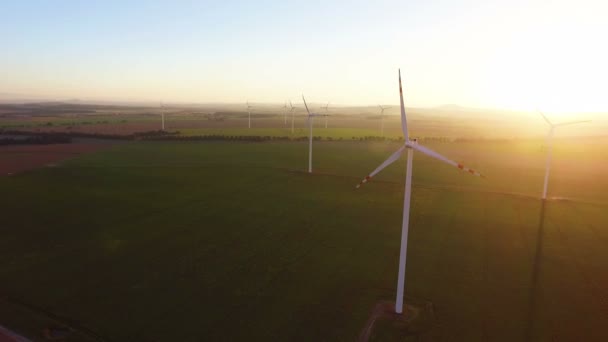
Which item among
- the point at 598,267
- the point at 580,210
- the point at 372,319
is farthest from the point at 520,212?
the point at 372,319

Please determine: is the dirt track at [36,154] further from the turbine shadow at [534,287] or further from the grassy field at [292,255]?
the turbine shadow at [534,287]

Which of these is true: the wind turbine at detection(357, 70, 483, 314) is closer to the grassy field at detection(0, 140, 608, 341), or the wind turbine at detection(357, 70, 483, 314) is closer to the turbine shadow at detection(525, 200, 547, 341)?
the grassy field at detection(0, 140, 608, 341)

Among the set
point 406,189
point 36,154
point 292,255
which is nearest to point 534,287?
point 406,189

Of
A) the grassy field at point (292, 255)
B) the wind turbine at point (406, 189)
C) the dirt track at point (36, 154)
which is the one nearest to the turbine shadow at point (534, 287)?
the grassy field at point (292, 255)

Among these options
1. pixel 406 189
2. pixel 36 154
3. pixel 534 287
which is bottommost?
pixel 534 287

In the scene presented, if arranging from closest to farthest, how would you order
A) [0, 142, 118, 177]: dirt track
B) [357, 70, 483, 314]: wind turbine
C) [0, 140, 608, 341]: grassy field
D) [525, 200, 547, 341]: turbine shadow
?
[357, 70, 483, 314]: wind turbine
[525, 200, 547, 341]: turbine shadow
[0, 140, 608, 341]: grassy field
[0, 142, 118, 177]: dirt track

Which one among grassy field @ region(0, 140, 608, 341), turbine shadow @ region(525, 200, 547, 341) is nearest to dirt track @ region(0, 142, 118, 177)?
grassy field @ region(0, 140, 608, 341)

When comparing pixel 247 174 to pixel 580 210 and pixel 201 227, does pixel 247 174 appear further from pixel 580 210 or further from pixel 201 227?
pixel 580 210

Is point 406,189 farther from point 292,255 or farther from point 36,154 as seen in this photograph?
point 36,154
